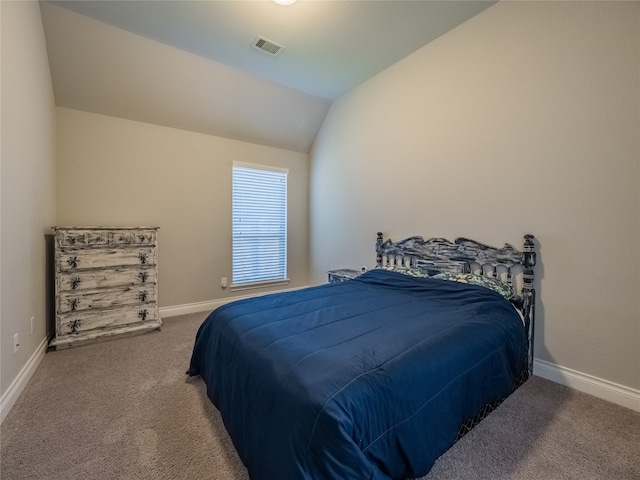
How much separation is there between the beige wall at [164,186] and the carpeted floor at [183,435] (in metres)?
1.69

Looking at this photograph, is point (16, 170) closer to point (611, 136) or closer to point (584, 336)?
point (611, 136)

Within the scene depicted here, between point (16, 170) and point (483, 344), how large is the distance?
3.21 m

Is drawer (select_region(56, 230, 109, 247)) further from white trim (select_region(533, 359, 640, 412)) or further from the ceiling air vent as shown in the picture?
white trim (select_region(533, 359, 640, 412))

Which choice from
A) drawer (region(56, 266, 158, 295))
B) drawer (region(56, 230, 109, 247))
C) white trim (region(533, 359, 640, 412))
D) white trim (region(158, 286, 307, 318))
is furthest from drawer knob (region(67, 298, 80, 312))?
white trim (region(533, 359, 640, 412))

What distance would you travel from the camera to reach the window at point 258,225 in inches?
165

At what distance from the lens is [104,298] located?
9.17ft

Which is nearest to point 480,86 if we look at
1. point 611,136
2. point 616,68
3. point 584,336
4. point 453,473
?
point 616,68

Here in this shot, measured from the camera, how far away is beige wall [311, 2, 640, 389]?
1.82 meters

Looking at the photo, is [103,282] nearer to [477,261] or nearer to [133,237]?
[133,237]

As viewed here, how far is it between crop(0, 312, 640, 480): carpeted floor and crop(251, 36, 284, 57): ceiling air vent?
3151 millimetres

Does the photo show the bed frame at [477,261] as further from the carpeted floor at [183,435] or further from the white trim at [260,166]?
the white trim at [260,166]

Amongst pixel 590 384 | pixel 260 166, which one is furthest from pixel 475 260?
pixel 260 166

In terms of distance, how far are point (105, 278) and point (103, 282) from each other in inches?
1.7

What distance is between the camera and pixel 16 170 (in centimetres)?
188
